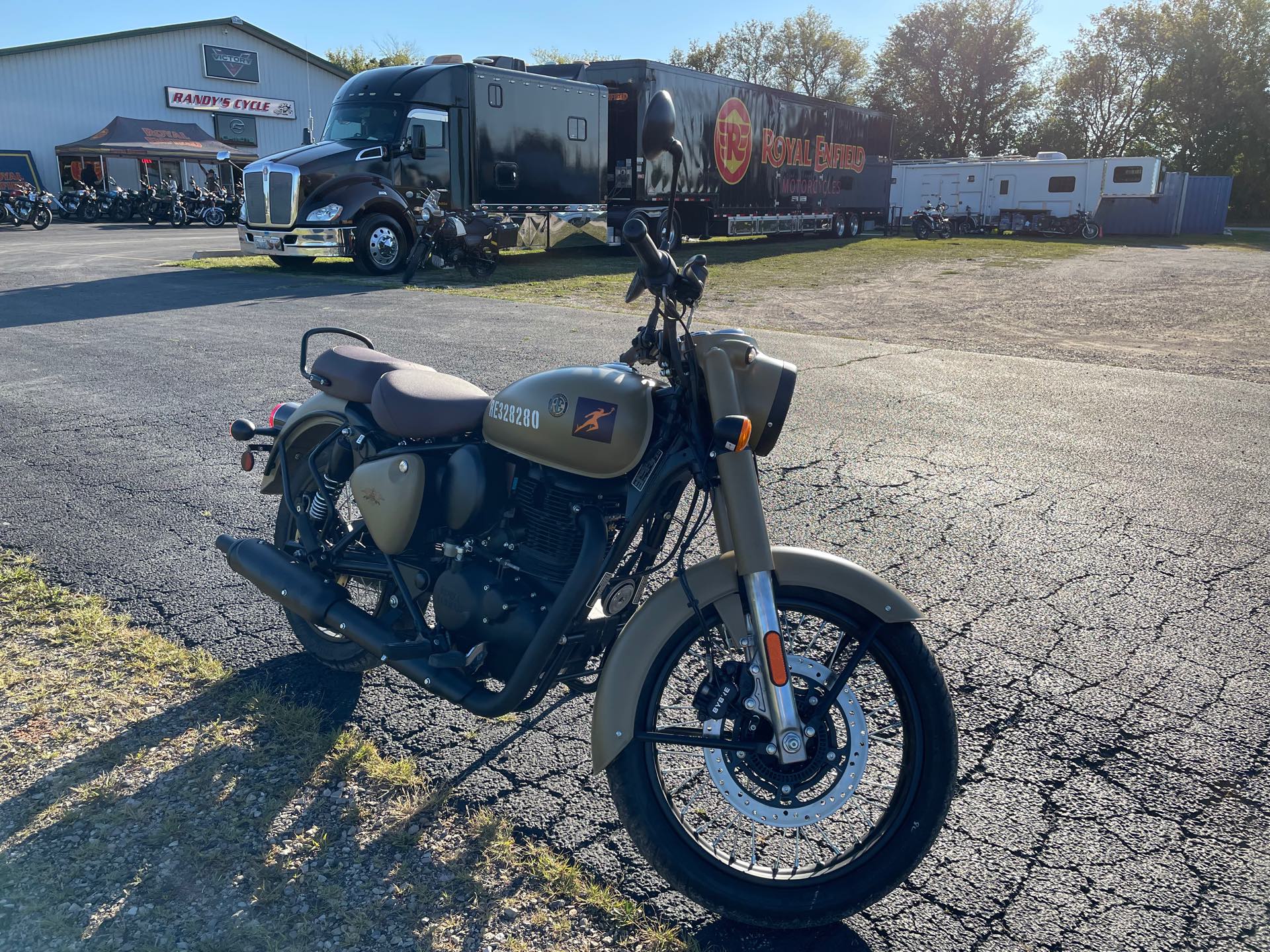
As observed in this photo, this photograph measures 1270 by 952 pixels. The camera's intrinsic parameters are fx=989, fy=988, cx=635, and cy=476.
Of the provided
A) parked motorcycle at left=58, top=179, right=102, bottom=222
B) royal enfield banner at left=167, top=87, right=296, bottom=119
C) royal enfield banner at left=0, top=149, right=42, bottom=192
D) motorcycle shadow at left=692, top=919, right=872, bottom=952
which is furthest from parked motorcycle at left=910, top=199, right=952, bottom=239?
motorcycle shadow at left=692, top=919, right=872, bottom=952

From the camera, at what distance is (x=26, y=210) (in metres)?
32.3

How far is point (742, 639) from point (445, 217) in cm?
1601

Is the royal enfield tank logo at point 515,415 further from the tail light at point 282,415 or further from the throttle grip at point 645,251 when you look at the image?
the tail light at point 282,415

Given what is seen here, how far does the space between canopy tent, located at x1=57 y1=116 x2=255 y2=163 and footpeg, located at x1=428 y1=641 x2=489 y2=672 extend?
45.0 metres

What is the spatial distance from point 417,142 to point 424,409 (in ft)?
53.1

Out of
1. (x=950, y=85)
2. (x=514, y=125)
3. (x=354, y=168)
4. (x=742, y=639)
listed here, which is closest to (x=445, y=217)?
(x=354, y=168)

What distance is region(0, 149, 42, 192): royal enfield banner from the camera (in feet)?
132

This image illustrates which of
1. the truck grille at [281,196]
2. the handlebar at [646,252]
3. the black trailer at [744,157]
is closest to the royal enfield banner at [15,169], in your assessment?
the black trailer at [744,157]

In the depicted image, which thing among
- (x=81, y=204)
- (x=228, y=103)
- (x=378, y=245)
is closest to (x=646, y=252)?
(x=378, y=245)

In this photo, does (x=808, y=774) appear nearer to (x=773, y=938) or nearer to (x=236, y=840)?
(x=773, y=938)

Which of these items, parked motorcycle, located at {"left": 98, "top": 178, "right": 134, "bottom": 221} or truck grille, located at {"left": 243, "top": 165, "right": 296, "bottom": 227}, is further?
parked motorcycle, located at {"left": 98, "top": 178, "right": 134, "bottom": 221}

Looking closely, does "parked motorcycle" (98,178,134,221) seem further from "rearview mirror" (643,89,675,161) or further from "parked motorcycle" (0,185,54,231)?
"rearview mirror" (643,89,675,161)

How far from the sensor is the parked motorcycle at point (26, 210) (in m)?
31.9

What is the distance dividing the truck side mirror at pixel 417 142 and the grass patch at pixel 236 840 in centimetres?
1570
